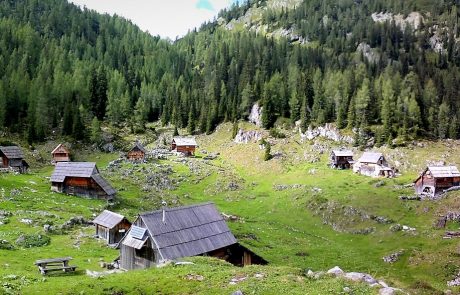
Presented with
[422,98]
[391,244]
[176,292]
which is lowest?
[391,244]

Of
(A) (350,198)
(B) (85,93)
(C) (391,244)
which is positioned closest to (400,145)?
(A) (350,198)

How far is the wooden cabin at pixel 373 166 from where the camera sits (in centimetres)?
9981

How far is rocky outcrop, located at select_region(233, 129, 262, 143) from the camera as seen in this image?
445 ft

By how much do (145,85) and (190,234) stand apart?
505ft

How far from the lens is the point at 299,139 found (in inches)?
5128

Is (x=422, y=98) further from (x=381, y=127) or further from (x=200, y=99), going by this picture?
(x=200, y=99)

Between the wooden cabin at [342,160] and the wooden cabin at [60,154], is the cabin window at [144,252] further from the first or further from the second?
the wooden cabin at [60,154]

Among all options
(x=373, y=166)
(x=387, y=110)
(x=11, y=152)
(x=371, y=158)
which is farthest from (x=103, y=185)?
(x=387, y=110)

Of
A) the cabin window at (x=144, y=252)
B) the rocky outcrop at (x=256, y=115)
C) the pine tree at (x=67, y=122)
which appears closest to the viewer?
the cabin window at (x=144, y=252)

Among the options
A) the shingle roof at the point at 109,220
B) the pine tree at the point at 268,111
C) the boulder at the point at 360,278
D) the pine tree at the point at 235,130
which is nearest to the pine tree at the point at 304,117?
the pine tree at the point at 268,111

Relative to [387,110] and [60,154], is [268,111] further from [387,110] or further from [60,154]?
[60,154]

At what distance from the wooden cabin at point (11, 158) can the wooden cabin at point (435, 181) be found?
8323cm

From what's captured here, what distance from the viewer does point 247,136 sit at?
454 feet

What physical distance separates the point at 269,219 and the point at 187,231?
38.0m
